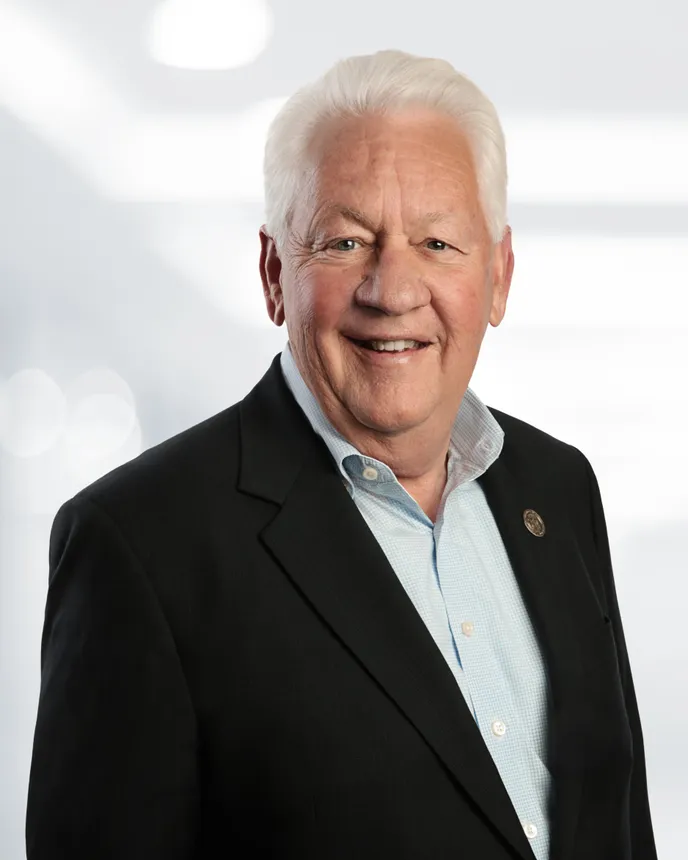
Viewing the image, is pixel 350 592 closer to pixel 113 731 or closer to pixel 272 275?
pixel 113 731

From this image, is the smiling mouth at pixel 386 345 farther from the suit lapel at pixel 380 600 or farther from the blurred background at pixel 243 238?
the blurred background at pixel 243 238

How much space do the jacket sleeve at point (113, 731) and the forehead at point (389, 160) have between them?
1.90 feet

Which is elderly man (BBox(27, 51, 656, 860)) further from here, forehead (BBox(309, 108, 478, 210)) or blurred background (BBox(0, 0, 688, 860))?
blurred background (BBox(0, 0, 688, 860))

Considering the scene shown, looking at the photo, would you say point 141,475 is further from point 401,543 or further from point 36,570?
point 36,570

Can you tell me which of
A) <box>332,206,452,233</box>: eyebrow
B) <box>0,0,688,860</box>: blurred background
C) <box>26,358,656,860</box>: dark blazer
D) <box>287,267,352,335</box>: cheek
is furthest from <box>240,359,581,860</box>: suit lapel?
<box>0,0,688,860</box>: blurred background

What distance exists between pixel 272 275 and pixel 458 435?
1.33 ft

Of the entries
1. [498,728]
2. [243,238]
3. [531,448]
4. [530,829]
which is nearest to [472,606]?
[498,728]

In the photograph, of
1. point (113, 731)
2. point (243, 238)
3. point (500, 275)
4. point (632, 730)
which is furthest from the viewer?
point (243, 238)

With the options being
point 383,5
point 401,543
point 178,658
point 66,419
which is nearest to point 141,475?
point 178,658

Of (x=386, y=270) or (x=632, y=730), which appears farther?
(x=632, y=730)

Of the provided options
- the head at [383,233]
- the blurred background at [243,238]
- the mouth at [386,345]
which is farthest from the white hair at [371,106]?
the blurred background at [243,238]

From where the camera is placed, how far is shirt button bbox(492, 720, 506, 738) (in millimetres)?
1706

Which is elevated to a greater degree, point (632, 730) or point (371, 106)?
point (371, 106)

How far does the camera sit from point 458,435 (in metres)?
2.01
